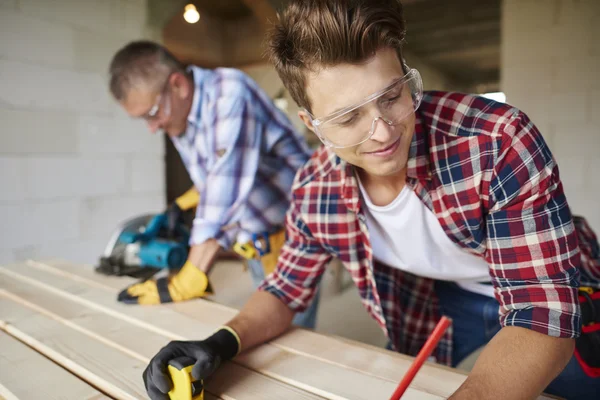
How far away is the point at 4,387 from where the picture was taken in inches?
32.6

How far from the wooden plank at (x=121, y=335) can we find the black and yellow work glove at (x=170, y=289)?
0.40 ft

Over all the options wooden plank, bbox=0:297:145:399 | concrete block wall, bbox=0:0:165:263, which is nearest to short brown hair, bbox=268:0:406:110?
wooden plank, bbox=0:297:145:399

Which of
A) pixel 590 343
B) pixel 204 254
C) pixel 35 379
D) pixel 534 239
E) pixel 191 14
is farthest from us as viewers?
pixel 191 14

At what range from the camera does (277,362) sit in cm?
93

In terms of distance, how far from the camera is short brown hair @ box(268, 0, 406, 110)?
0.77 m

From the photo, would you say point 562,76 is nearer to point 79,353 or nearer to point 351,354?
point 351,354

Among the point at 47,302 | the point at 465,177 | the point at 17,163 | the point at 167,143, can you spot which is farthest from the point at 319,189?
the point at 167,143

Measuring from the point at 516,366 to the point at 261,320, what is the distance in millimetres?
557

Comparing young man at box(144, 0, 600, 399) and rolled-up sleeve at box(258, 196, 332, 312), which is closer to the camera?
young man at box(144, 0, 600, 399)

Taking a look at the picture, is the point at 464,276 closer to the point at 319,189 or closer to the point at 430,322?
the point at 430,322

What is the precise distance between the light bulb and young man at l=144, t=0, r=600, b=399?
2.48 m

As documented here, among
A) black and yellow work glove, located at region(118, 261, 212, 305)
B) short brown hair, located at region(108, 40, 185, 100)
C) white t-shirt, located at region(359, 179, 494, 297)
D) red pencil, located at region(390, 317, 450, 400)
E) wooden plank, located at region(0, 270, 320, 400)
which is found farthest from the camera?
short brown hair, located at region(108, 40, 185, 100)

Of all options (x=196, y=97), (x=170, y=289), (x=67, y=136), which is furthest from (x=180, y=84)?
(x=67, y=136)

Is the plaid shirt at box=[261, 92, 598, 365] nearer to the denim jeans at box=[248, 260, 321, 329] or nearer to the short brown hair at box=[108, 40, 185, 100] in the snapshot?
the denim jeans at box=[248, 260, 321, 329]
